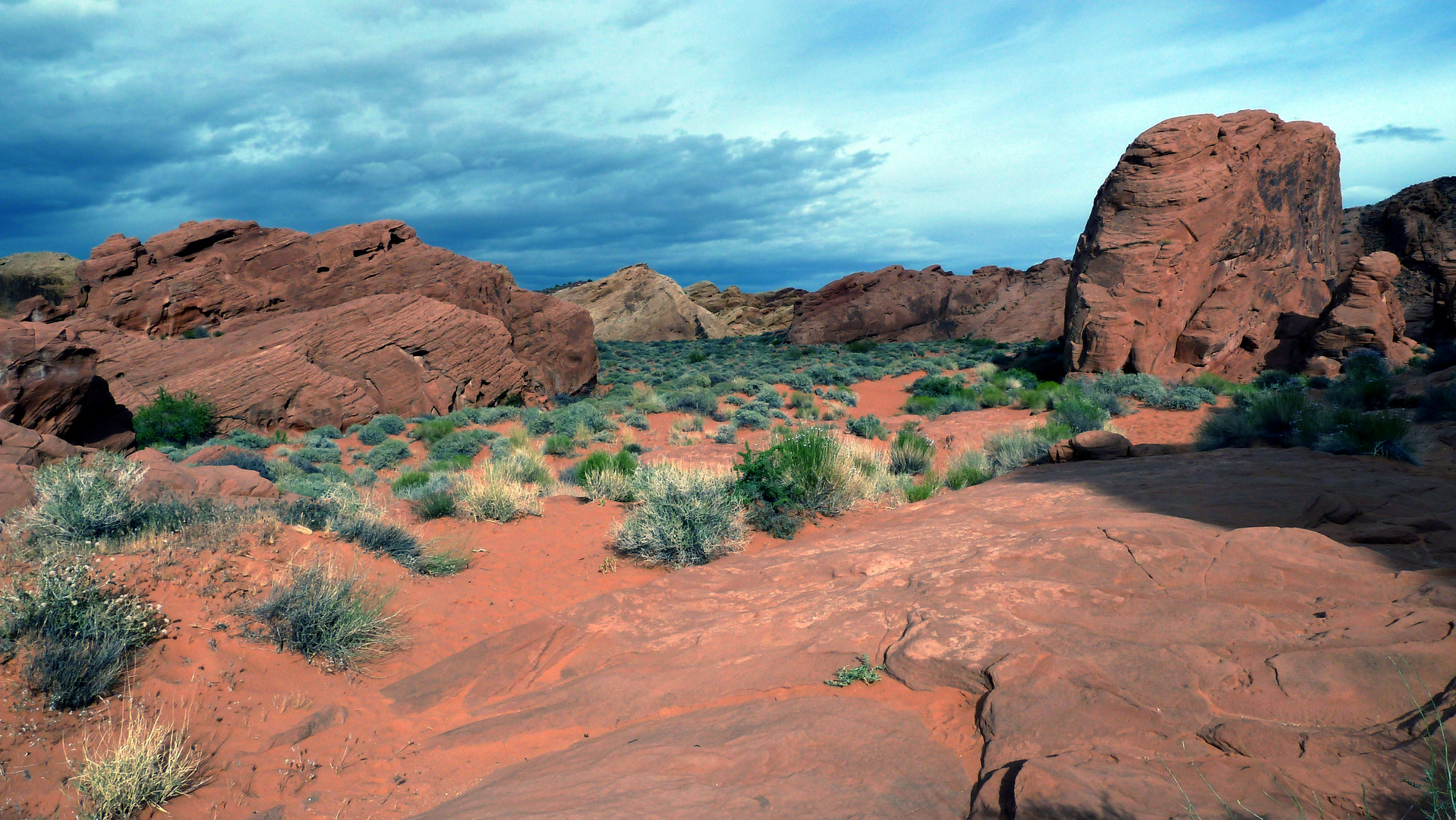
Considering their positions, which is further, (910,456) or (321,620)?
(910,456)

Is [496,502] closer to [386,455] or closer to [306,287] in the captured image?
[386,455]

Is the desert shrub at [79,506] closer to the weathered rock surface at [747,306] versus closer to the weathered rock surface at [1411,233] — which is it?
the weathered rock surface at [1411,233]

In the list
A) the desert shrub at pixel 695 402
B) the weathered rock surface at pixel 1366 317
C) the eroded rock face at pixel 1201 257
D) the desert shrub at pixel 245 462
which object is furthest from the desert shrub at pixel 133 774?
the weathered rock surface at pixel 1366 317

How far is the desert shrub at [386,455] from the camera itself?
15109mm

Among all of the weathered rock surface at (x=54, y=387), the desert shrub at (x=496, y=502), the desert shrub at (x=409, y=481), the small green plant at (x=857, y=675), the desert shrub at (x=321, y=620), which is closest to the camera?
Answer: the small green plant at (x=857, y=675)

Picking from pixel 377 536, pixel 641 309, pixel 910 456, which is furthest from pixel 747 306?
pixel 377 536

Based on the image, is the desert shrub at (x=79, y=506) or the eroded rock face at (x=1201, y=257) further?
the eroded rock face at (x=1201, y=257)

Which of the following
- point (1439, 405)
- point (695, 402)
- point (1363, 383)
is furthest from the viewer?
point (695, 402)

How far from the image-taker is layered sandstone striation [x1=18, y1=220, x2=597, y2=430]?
1758 cm

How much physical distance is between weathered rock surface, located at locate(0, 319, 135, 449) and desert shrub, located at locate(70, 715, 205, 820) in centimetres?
949

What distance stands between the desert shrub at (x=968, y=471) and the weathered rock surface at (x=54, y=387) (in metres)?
13.2

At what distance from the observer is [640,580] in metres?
7.70

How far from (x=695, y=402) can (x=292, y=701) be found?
A: 1579cm

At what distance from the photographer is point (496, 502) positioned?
31.1ft
